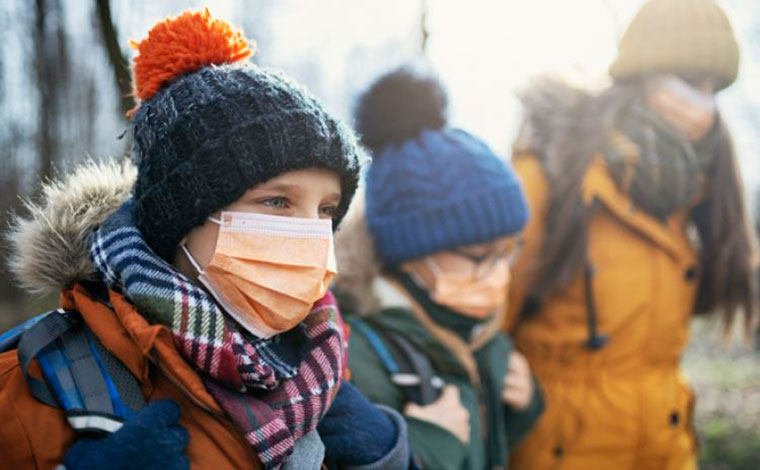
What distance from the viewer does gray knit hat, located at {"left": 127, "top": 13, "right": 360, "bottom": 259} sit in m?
1.54

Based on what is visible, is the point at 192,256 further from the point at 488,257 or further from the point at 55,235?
the point at 488,257

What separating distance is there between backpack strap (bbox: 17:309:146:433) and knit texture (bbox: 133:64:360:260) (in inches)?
11.8

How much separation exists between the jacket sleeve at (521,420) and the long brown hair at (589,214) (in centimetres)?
50

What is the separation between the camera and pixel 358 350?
2391 millimetres

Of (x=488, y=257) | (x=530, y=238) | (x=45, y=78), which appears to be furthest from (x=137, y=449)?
(x=45, y=78)

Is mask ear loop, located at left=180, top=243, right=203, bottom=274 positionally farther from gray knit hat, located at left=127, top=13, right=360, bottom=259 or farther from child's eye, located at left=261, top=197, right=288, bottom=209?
child's eye, located at left=261, top=197, right=288, bottom=209

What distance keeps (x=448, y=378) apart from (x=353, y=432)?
2.72ft

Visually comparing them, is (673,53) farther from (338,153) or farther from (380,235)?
(338,153)

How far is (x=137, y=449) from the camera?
1.28 meters

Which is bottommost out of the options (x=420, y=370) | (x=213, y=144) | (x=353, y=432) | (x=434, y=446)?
(x=434, y=446)

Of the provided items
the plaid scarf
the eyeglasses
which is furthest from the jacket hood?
the plaid scarf

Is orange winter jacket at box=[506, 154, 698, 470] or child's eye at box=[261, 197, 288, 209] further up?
child's eye at box=[261, 197, 288, 209]

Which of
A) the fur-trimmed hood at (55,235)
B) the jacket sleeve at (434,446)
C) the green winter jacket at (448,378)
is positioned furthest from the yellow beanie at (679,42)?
the fur-trimmed hood at (55,235)

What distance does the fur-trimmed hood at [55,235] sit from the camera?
1.60 m
